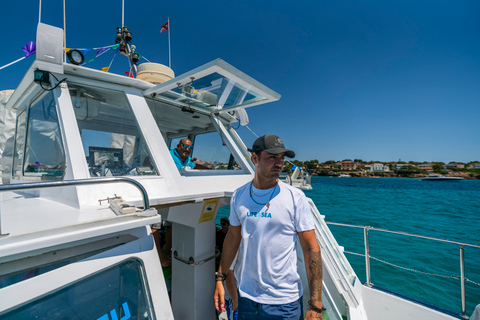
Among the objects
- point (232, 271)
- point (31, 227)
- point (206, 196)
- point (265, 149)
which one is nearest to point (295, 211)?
point (265, 149)

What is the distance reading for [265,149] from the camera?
164cm

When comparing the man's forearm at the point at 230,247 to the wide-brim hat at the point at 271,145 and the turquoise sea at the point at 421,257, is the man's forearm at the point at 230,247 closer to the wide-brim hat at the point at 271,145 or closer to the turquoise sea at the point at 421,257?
the wide-brim hat at the point at 271,145

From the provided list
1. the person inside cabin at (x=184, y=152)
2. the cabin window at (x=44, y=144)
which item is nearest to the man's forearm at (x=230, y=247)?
the cabin window at (x=44, y=144)

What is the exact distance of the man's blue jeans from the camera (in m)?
1.46

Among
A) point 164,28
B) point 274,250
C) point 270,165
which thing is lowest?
point 274,250

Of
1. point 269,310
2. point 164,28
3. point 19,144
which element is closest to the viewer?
point 269,310

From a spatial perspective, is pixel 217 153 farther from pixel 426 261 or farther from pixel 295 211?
pixel 426 261

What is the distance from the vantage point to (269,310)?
146cm

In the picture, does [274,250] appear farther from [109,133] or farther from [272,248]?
[109,133]

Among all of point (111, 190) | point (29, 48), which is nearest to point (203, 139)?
point (111, 190)

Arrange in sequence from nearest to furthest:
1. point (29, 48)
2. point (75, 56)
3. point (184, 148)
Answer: point (75, 56)
point (29, 48)
point (184, 148)

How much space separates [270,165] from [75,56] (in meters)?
2.40

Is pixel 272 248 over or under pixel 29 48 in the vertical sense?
under

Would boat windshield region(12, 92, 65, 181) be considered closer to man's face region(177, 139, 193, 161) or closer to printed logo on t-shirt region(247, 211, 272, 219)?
man's face region(177, 139, 193, 161)
